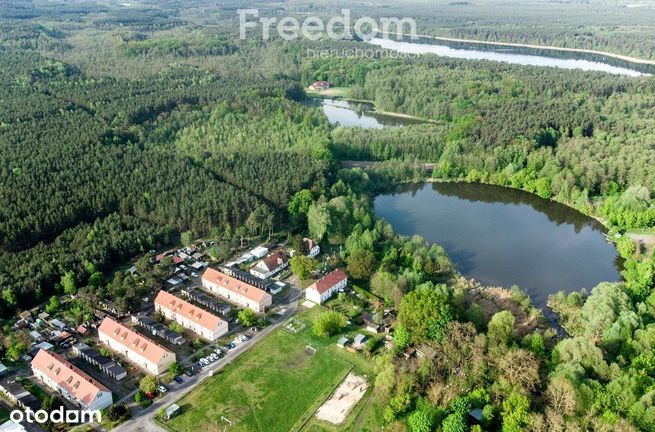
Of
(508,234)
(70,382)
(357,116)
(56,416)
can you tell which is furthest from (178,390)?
(357,116)

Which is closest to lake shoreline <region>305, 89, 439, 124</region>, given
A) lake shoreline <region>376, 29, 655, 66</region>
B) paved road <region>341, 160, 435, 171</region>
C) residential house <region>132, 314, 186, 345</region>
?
paved road <region>341, 160, 435, 171</region>

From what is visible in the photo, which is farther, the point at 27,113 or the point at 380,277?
the point at 27,113

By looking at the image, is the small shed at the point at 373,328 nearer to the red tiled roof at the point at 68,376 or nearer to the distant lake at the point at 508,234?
the distant lake at the point at 508,234

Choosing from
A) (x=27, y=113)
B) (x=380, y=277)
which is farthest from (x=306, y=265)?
(x=27, y=113)

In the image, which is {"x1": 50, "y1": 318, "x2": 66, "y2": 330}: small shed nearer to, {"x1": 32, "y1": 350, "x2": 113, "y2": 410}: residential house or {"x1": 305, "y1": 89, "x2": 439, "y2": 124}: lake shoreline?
{"x1": 32, "y1": 350, "x2": 113, "y2": 410}: residential house

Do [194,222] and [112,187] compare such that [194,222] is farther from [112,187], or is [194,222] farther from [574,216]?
[574,216]

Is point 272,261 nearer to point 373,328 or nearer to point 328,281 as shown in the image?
point 328,281
